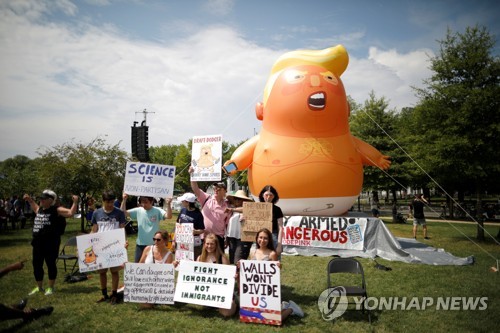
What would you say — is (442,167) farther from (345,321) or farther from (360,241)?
(345,321)

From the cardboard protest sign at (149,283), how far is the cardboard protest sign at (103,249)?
313mm

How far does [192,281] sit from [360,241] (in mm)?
6759

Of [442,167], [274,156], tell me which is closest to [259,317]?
[274,156]

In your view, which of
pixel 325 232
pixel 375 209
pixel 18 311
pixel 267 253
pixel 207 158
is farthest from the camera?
pixel 375 209

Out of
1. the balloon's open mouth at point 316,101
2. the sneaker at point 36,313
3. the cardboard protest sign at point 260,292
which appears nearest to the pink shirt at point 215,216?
the cardboard protest sign at point 260,292

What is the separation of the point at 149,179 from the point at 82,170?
11.4 m

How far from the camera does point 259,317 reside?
15.8 feet

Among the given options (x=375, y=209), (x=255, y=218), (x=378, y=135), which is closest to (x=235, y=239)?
(x=255, y=218)

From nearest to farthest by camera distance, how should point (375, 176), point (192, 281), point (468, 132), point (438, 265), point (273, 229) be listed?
point (192, 281) < point (273, 229) < point (438, 265) < point (468, 132) < point (375, 176)

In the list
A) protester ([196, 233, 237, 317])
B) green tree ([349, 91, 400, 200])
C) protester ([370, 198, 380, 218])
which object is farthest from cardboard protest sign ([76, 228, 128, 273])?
green tree ([349, 91, 400, 200])

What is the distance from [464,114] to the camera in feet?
40.4

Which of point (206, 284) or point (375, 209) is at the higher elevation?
point (375, 209)

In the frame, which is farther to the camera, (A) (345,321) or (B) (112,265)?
(B) (112,265)

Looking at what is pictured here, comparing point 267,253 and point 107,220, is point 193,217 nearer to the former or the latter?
point 107,220
